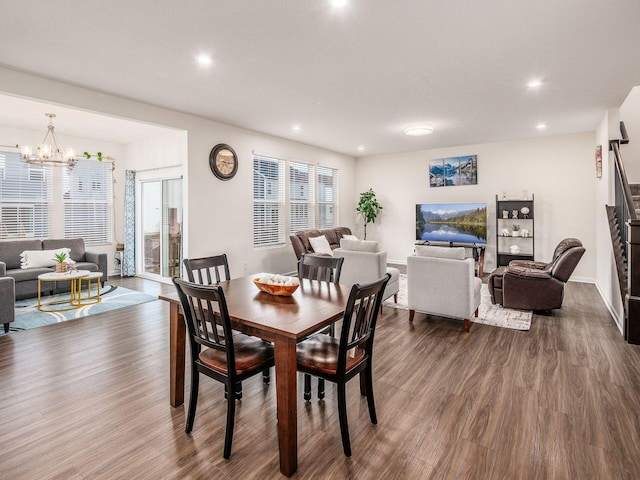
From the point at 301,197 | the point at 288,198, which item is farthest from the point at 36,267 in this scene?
the point at 301,197

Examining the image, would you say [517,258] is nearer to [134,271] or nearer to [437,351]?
[437,351]

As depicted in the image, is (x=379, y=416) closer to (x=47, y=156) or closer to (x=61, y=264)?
(x=61, y=264)

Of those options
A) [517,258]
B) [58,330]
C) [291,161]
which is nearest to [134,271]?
[58,330]

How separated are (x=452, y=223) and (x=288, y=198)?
3.63 m

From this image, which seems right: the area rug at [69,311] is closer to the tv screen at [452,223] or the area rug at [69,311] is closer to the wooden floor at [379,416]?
the wooden floor at [379,416]

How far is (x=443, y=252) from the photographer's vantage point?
4.05 metres

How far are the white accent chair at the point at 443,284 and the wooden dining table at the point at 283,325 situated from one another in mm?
1786

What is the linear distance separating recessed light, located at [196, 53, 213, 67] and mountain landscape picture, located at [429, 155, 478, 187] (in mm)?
5972

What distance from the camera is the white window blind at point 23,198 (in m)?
5.88

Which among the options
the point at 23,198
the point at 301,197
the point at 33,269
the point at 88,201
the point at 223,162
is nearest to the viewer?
the point at 33,269

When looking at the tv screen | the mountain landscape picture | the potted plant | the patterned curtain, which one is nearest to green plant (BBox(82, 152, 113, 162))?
the patterned curtain

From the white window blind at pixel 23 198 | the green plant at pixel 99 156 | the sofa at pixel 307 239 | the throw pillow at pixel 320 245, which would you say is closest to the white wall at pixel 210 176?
the green plant at pixel 99 156

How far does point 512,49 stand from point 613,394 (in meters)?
2.97

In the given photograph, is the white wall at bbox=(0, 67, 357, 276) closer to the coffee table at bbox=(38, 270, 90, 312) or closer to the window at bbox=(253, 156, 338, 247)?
the window at bbox=(253, 156, 338, 247)
